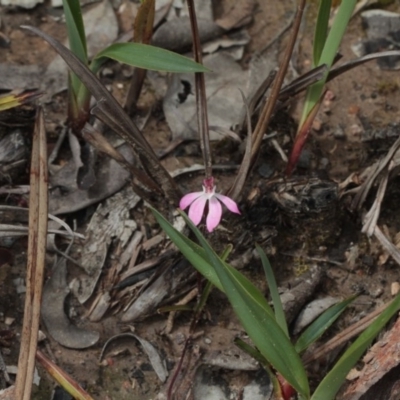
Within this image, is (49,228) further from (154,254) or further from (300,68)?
(300,68)

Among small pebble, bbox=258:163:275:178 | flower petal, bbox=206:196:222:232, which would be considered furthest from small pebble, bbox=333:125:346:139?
flower petal, bbox=206:196:222:232

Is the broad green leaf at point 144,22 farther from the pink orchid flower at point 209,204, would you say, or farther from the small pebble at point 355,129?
the small pebble at point 355,129

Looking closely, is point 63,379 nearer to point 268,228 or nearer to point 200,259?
point 200,259

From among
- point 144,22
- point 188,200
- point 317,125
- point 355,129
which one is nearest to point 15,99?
point 144,22

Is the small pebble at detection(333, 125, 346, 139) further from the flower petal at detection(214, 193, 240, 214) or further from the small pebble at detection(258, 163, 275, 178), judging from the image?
the flower petal at detection(214, 193, 240, 214)

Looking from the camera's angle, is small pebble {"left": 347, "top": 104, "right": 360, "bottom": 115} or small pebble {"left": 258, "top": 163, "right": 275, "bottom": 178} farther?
small pebble {"left": 347, "top": 104, "right": 360, "bottom": 115}
